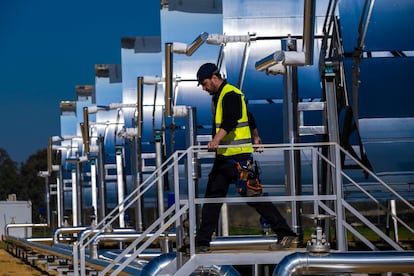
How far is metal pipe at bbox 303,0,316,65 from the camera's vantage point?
41.6 feet

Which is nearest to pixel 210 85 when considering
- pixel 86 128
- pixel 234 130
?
pixel 234 130

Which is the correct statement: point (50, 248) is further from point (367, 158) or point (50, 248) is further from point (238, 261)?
point (238, 261)

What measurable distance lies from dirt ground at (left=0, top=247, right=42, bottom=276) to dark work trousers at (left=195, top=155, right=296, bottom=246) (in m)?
16.7

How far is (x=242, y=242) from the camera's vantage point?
1310cm

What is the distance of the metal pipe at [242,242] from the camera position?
1286 centimetres

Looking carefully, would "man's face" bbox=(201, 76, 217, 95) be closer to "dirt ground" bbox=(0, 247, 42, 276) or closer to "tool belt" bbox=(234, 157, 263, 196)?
"tool belt" bbox=(234, 157, 263, 196)

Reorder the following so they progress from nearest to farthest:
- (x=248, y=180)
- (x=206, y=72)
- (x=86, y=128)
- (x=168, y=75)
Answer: (x=248, y=180)
(x=206, y=72)
(x=168, y=75)
(x=86, y=128)

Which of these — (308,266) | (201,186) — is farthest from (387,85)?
(201,186)

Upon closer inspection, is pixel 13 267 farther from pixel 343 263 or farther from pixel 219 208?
pixel 343 263

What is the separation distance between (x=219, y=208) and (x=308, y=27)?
85.3 inches

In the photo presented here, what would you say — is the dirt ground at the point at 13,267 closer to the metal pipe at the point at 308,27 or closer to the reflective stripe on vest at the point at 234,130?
the metal pipe at the point at 308,27

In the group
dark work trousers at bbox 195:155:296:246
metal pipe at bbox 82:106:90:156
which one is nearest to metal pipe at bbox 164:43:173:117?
metal pipe at bbox 82:106:90:156

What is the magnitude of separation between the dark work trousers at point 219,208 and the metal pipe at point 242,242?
597 mm

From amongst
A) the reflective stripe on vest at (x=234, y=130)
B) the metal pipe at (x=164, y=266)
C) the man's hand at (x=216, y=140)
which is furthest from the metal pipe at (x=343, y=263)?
the metal pipe at (x=164, y=266)
